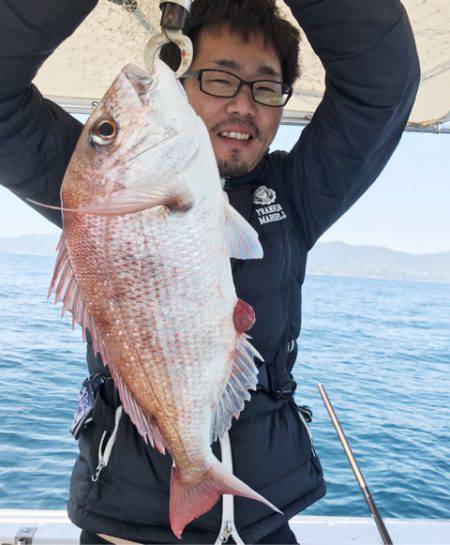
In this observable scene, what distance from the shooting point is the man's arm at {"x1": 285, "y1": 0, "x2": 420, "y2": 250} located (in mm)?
1624

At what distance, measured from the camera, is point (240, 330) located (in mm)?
1614

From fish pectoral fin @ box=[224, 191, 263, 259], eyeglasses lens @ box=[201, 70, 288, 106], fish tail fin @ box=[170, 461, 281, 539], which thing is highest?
eyeglasses lens @ box=[201, 70, 288, 106]

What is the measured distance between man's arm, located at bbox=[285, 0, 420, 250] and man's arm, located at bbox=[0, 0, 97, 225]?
0.69 metres

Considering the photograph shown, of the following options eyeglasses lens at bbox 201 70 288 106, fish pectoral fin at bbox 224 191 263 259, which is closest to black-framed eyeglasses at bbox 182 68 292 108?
eyeglasses lens at bbox 201 70 288 106

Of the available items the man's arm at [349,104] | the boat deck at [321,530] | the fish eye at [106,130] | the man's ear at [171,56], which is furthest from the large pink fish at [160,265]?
the boat deck at [321,530]

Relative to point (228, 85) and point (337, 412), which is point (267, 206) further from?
point (337, 412)

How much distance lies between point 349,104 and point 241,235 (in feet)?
2.08

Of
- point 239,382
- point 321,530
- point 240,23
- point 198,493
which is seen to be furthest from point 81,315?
point 321,530

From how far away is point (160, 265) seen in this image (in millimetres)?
1507

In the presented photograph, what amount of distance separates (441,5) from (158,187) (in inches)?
124

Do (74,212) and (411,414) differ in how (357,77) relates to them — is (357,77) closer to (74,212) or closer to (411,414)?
(74,212)

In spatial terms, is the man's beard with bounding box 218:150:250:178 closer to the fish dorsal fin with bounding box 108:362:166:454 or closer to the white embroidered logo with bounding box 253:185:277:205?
the white embroidered logo with bounding box 253:185:277:205

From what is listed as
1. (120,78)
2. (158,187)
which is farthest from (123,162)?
(120,78)

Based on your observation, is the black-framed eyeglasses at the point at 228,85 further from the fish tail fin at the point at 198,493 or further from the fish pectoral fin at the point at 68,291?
the fish tail fin at the point at 198,493
